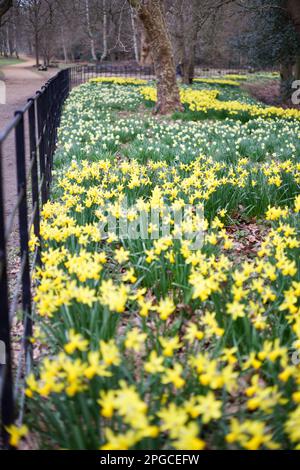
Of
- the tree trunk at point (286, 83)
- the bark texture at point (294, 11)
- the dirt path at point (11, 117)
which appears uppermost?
the bark texture at point (294, 11)

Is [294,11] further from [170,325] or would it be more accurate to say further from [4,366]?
[4,366]

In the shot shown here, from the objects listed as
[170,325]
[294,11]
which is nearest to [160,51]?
[294,11]

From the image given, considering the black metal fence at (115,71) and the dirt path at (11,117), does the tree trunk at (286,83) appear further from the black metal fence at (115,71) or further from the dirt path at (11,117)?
the black metal fence at (115,71)

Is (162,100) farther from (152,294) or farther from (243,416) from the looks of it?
(243,416)

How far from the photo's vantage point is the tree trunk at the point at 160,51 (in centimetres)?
1132

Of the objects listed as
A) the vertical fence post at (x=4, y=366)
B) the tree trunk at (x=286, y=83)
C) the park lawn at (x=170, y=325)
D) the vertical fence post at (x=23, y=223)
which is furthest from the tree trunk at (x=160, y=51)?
the vertical fence post at (x=4, y=366)

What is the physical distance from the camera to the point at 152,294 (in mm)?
3477

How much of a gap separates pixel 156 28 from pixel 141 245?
9108 millimetres

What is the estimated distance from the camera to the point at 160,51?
12.0 meters

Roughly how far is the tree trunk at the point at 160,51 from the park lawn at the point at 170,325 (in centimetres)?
677

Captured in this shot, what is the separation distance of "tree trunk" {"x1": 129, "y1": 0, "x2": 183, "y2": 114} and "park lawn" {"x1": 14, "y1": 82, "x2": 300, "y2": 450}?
22.2ft

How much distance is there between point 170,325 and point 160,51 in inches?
396
